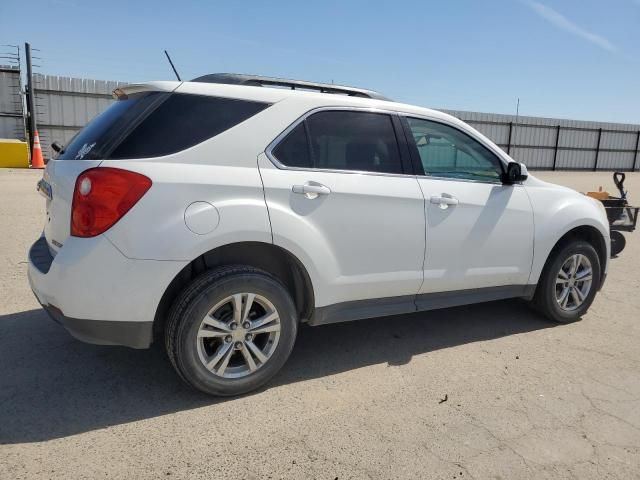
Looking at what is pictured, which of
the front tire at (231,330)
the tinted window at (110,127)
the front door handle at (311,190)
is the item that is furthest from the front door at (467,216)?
the tinted window at (110,127)

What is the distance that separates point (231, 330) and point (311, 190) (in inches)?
37.3

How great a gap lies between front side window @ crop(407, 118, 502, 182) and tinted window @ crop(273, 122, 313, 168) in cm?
91

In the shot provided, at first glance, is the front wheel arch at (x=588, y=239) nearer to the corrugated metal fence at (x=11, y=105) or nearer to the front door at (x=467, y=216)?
the front door at (x=467, y=216)

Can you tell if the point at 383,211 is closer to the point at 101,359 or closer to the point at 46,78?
the point at 101,359

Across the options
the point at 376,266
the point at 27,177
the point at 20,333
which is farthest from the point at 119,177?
the point at 27,177

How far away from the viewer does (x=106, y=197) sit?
2.55 metres

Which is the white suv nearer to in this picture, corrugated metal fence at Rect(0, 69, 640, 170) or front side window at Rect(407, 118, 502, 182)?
front side window at Rect(407, 118, 502, 182)

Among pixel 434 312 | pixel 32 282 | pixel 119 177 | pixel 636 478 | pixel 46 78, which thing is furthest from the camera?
pixel 46 78

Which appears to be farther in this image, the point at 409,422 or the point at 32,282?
the point at 32,282

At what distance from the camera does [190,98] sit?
2.87 meters

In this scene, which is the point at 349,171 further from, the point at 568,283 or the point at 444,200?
the point at 568,283

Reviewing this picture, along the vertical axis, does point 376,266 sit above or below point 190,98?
below

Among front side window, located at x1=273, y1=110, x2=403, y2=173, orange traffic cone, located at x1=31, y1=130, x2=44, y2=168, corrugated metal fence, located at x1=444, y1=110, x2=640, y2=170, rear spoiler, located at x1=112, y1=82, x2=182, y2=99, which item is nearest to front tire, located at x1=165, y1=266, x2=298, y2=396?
front side window, located at x1=273, y1=110, x2=403, y2=173

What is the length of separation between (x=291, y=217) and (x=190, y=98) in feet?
2.93
